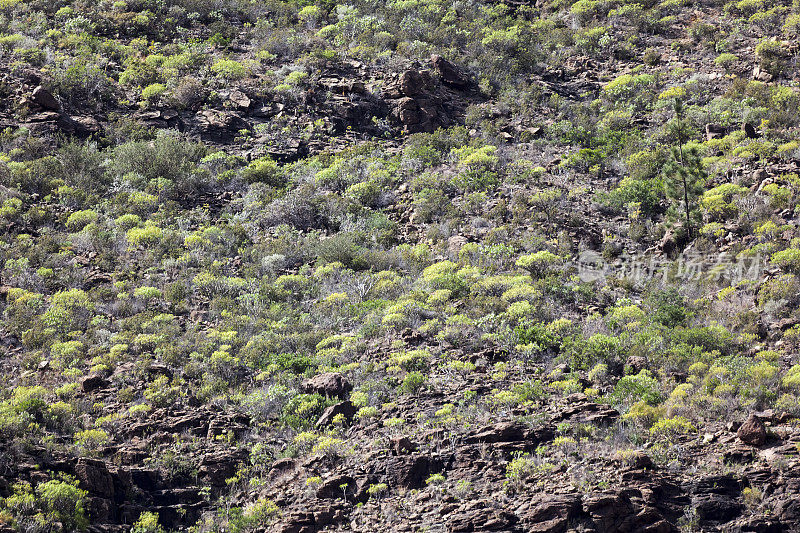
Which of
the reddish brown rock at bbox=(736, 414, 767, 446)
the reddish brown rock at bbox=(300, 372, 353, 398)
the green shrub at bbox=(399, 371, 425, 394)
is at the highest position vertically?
the reddish brown rock at bbox=(736, 414, 767, 446)

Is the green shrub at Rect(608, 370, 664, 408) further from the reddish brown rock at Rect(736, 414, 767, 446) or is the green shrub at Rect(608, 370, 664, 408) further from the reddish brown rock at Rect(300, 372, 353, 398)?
the reddish brown rock at Rect(300, 372, 353, 398)

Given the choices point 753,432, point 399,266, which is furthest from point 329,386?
point 753,432

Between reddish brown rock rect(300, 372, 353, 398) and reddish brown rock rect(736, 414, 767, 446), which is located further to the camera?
reddish brown rock rect(300, 372, 353, 398)

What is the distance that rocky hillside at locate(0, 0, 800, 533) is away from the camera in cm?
1002

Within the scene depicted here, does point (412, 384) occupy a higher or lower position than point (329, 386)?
higher

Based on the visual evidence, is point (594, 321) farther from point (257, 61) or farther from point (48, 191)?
point (257, 61)

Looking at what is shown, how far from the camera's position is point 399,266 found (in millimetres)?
16859

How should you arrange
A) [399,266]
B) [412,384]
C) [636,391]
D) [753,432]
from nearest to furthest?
[753,432] < [636,391] < [412,384] < [399,266]

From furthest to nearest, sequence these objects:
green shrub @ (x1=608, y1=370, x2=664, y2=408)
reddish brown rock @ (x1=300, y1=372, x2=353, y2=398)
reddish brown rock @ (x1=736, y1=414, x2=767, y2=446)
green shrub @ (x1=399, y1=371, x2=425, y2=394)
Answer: reddish brown rock @ (x1=300, y1=372, x2=353, y2=398) < green shrub @ (x1=399, y1=371, x2=425, y2=394) < green shrub @ (x1=608, y1=370, x2=664, y2=408) < reddish brown rock @ (x1=736, y1=414, x2=767, y2=446)

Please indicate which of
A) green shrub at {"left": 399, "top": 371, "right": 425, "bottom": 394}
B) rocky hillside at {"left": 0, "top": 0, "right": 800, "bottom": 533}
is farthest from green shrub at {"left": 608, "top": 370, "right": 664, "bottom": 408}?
green shrub at {"left": 399, "top": 371, "right": 425, "bottom": 394}

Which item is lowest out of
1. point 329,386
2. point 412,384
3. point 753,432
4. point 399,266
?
point 329,386

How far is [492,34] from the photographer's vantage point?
2622 centimetres

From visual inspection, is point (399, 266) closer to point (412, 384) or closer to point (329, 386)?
point (329, 386)

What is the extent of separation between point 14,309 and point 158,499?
617cm
